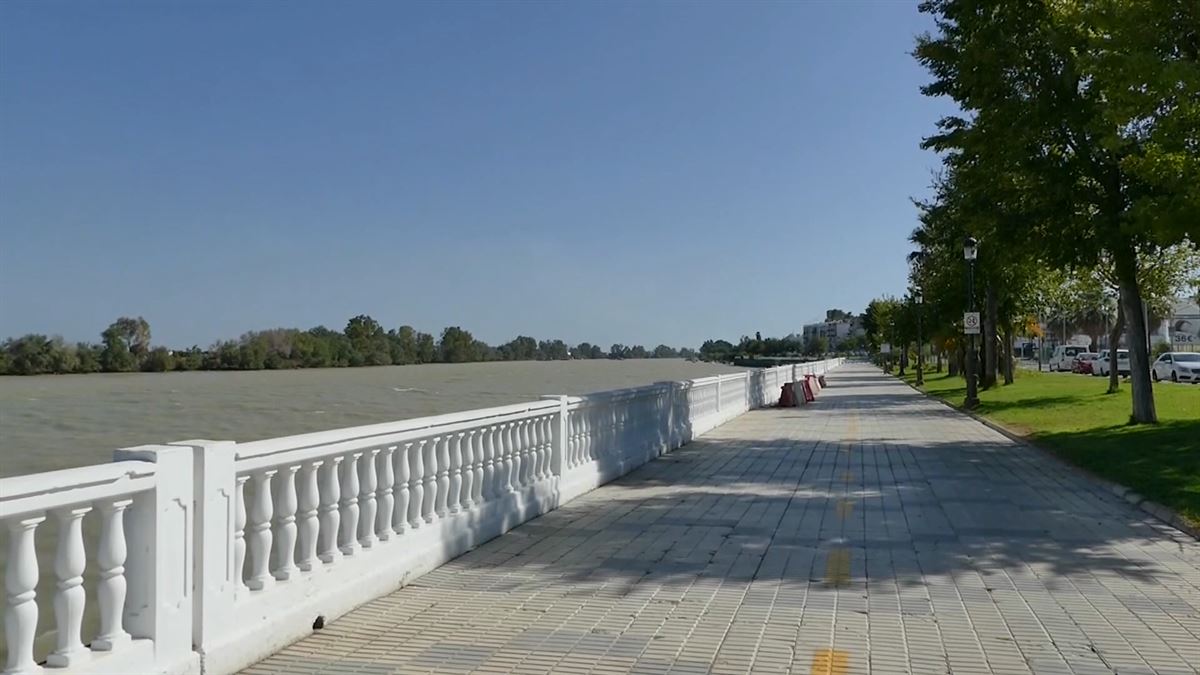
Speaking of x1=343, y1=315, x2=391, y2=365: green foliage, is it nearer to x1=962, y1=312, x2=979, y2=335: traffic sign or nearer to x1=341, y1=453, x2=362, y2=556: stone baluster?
x1=962, y1=312, x2=979, y2=335: traffic sign

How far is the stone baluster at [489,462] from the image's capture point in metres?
9.22

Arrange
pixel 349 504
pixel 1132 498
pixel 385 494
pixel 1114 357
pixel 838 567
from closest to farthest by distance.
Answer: pixel 349 504, pixel 385 494, pixel 838 567, pixel 1132 498, pixel 1114 357

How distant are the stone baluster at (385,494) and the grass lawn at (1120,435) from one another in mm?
7912

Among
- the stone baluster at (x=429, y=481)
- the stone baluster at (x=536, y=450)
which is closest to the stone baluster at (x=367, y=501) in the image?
the stone baluster at (x=429, y=481)

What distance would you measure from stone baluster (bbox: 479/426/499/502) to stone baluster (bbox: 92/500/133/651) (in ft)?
15.4

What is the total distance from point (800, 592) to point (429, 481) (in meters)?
2.99

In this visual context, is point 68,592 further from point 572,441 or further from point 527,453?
point 572,441

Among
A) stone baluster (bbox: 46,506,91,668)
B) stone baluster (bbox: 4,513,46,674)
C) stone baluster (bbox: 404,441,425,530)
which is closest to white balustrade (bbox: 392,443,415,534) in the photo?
stone baluster (bbox: 404,441,425,530)

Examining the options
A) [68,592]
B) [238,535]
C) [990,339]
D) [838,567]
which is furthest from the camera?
[990,339]

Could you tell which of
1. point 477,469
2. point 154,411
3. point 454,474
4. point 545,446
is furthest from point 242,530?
point 154,411

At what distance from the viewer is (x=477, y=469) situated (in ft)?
29.5

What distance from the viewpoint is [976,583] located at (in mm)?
7426

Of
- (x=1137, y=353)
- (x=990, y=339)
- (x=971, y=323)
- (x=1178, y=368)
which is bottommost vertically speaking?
(x=1178, y=368)

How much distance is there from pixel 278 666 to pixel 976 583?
4950 mm
